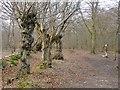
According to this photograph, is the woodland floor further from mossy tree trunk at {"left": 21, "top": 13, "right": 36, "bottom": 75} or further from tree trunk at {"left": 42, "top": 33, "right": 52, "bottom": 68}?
tree trunk at {"left": 42, "top": 33, "right": 52, "bottom": 68}

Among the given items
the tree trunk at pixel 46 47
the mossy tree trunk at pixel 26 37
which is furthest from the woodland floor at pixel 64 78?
the tree trunk at pixel 46 47

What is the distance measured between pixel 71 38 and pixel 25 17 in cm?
3510

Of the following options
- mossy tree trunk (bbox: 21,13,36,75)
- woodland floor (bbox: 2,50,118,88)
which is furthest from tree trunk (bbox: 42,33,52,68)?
mossy tree trunk (bbox: 21,13,36,75)

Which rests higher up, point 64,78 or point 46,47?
point 46,47

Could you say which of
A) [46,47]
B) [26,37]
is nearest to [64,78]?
[26,37]

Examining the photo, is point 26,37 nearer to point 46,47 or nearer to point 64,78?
point 64,78

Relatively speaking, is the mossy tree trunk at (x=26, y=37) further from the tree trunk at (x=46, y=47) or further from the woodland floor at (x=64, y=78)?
the tree trunk at (x=46, y=47)

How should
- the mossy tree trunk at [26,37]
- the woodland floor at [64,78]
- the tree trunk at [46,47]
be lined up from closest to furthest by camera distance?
the woodland floor at [64,78] → the mossy tree trunk at [26,37] → the tree trunk at [46,47]

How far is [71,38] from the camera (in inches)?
1861

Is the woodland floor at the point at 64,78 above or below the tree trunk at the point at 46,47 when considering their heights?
below

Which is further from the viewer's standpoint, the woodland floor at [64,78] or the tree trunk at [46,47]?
the tree trunk at [46,47]

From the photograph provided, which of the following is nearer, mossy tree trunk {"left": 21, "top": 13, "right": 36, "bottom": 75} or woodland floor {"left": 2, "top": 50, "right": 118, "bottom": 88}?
woodland floor {"left": 2, "top": 50, "right": 118, "bottom": 88}

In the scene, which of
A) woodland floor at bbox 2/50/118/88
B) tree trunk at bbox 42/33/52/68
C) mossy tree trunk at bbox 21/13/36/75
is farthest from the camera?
tree trunk at bbox 42/33/52/68

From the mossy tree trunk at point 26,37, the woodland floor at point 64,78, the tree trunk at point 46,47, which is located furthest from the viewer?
the tree trunk at point 46,47
